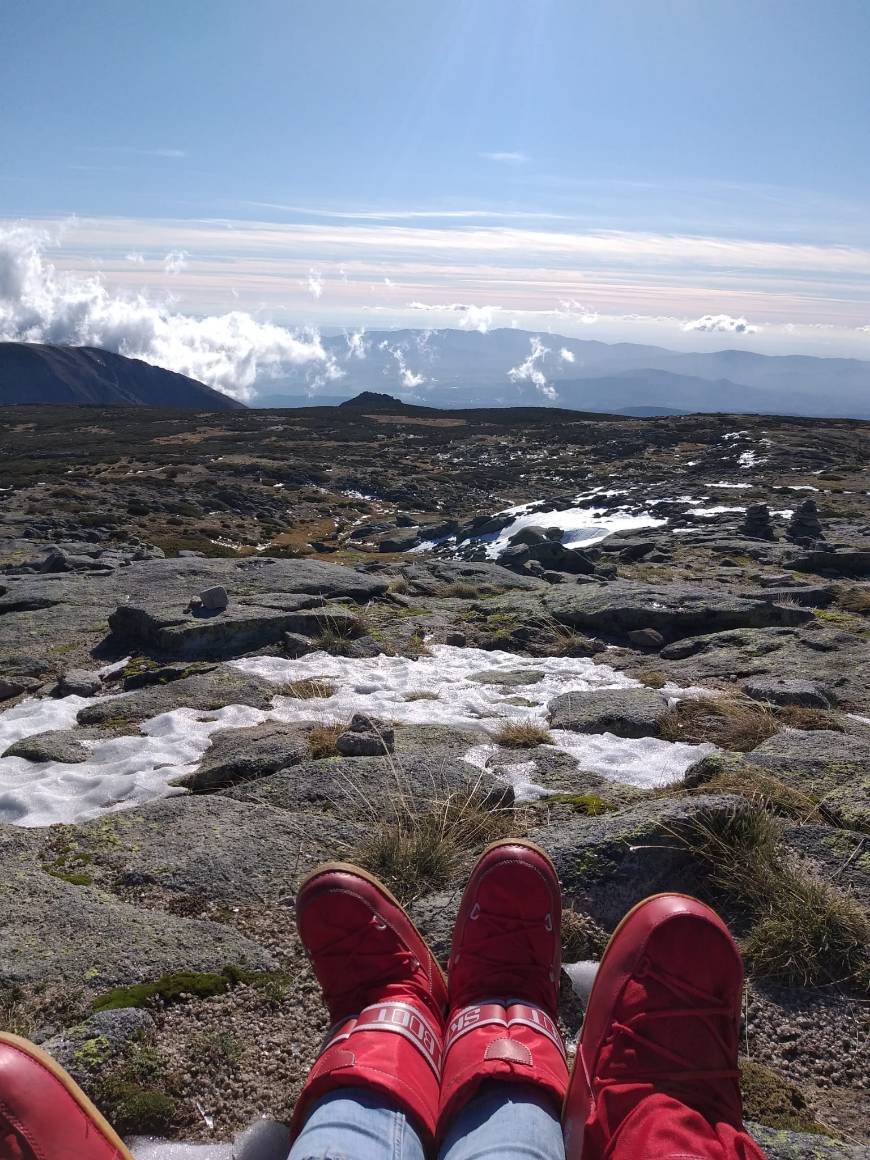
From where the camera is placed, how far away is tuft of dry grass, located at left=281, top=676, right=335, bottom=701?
7.20 metres

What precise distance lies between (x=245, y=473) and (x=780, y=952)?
144ft

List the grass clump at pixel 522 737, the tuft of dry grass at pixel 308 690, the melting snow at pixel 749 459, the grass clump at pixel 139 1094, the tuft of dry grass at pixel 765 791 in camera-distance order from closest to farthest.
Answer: the grass clump at pixel 139 1094, the tuft of dry grass at pixel 765 791, the grass clump at pixel 522 737, the tuft of dry grass at pixel 308 690, the melting snow at pixel 749 459

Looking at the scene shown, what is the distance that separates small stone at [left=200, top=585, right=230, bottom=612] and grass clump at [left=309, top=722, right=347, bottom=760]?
4.06 m

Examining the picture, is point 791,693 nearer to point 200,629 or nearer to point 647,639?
point 647,639

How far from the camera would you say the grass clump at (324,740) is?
5430 millimetres

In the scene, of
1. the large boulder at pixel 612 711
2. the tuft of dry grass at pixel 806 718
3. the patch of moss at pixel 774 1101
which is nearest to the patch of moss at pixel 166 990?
the patch of moss at pixel 774 1101

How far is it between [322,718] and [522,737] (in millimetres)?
1889

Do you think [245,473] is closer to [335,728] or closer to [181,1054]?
[335,728]

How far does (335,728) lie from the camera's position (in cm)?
592

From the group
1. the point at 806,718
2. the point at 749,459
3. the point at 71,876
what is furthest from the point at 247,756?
the point at 749,459

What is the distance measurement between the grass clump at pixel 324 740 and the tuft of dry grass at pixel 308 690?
1199mm

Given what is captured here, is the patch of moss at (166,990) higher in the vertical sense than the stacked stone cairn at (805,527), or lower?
lower

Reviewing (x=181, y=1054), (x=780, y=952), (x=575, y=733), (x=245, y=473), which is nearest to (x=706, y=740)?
(x=575, y=733)

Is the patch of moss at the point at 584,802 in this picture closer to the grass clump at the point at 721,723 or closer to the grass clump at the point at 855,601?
the grass clump at the point at 721,723
